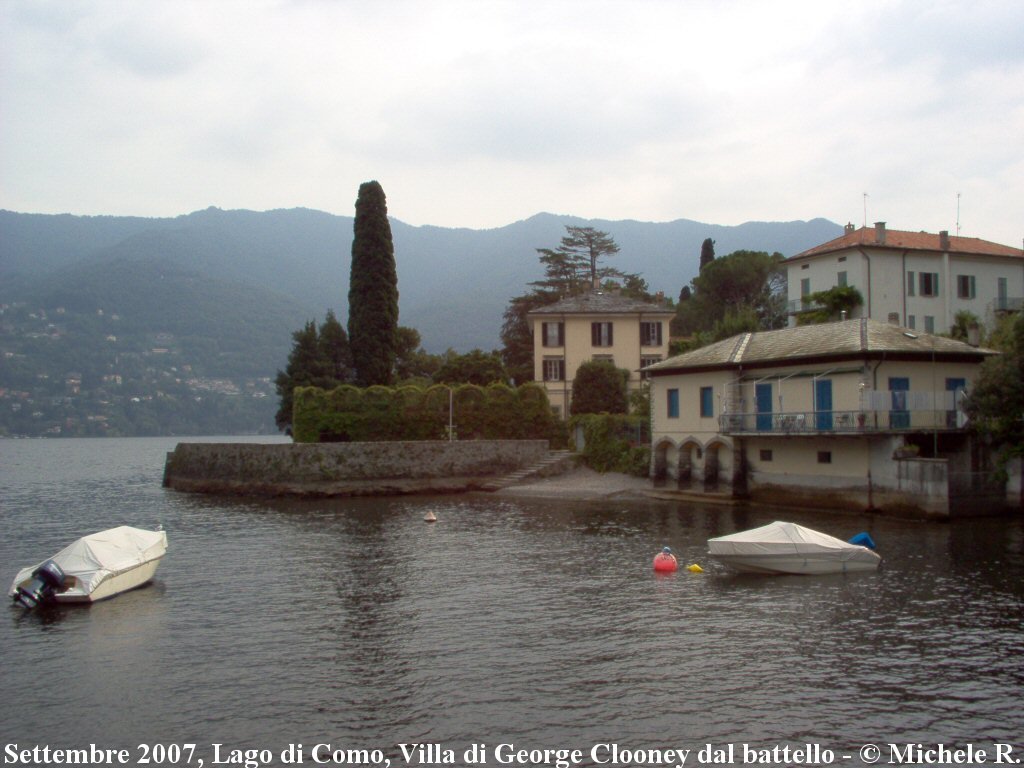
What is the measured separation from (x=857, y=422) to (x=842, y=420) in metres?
0.87

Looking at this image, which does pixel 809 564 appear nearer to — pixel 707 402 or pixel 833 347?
pixel 833 347

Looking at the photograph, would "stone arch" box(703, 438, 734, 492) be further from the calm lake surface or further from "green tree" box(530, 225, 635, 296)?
"green tree" box(530, 225, 635, 296)

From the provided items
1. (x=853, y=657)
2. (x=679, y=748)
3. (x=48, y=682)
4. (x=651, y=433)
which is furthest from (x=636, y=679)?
(x=651, y=433)

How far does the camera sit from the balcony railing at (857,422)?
119 ft

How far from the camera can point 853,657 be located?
16.7m

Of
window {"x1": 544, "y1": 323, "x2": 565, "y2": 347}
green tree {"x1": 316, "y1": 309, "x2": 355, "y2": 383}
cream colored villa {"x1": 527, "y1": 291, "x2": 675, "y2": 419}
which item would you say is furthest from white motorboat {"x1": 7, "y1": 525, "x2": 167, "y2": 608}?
green tree {"x1": 316, "y1": 309, "x2": 355, "y2": 383}

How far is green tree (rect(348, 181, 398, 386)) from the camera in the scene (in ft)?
204

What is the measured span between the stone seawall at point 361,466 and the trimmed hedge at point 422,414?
302cm

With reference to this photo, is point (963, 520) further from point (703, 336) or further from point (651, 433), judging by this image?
point (703, 336)

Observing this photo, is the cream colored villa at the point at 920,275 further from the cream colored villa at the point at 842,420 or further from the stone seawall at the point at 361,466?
the stone seawall at the point at 361,466

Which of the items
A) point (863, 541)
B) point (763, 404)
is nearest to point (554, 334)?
point (763, 404)

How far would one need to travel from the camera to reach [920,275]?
56.3m

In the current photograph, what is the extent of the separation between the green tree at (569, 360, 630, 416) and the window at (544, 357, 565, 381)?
409 cm

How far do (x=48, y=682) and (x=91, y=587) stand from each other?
265 inches
